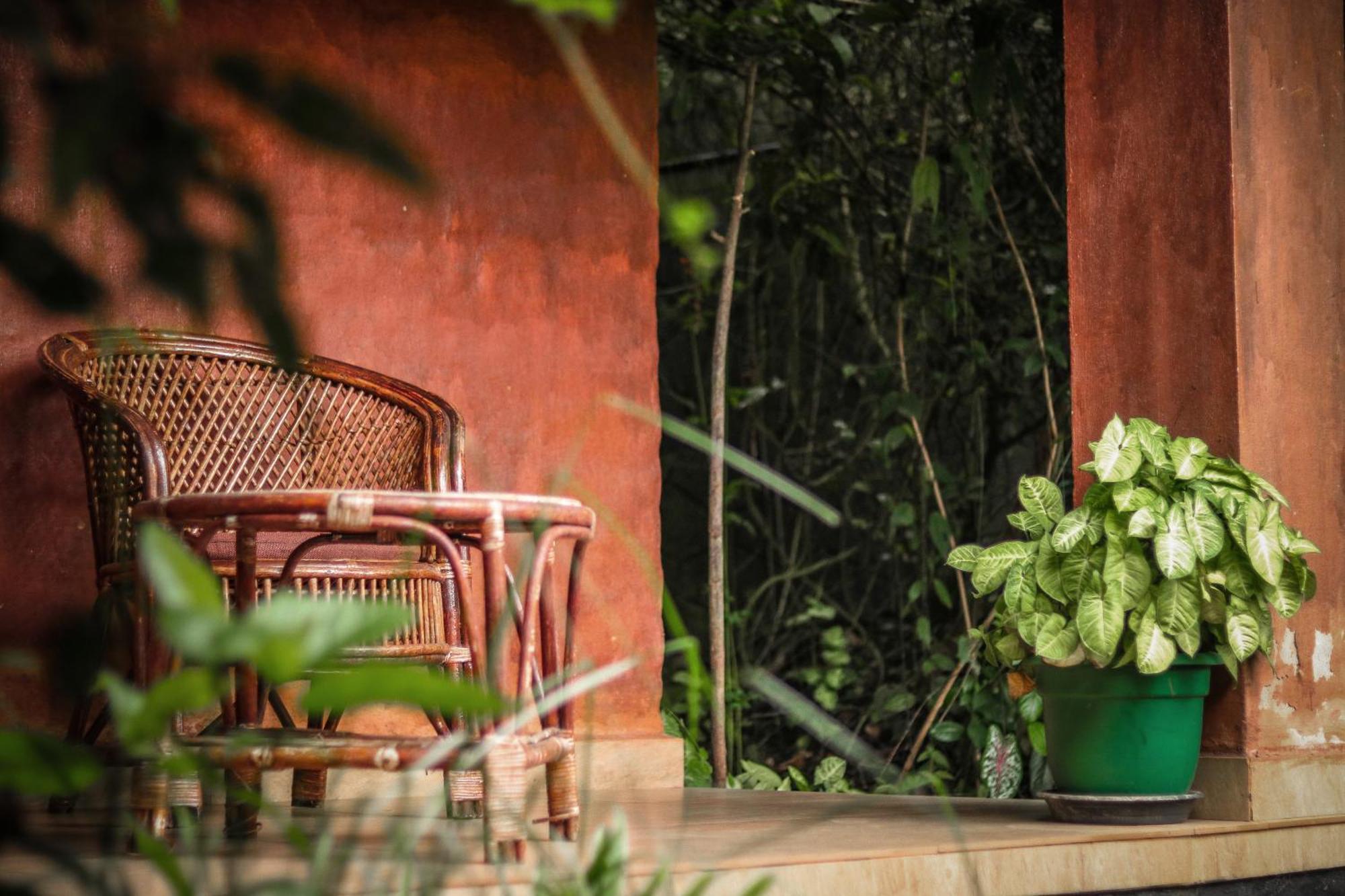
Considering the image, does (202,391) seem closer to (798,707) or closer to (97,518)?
(97,518)

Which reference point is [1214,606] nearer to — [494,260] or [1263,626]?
[1263,626]

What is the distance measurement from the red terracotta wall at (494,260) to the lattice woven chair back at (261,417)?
168 millimetres

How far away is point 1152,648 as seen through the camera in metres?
2.49

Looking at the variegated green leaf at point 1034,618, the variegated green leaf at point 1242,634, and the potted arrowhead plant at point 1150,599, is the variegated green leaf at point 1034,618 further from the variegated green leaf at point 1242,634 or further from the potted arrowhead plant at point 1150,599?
the variegated green leaf at point 1242,634

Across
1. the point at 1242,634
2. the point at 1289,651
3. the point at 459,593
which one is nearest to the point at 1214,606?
the point at 1242,634

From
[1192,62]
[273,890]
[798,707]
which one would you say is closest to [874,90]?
[1192,62]

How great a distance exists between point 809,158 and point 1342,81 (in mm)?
2419

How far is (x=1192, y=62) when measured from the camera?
2787mm

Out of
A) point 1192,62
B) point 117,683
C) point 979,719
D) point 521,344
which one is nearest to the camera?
point 117,683

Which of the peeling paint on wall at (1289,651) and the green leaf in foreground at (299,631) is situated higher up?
the green leaf in foreground at (299,631)

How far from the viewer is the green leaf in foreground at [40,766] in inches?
24.0

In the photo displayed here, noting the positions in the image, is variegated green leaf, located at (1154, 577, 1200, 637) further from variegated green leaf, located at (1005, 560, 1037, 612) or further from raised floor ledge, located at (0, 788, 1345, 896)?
raised floor ledge, located at (0, 788, 1345, 896)

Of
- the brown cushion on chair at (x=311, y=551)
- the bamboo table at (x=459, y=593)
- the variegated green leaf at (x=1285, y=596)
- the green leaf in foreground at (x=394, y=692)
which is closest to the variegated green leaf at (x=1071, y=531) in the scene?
the variegated green leaf at (x=1285, y=596)

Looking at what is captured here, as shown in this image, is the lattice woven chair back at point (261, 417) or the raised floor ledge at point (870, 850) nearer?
the raised floor ledge at point (870, 850)
